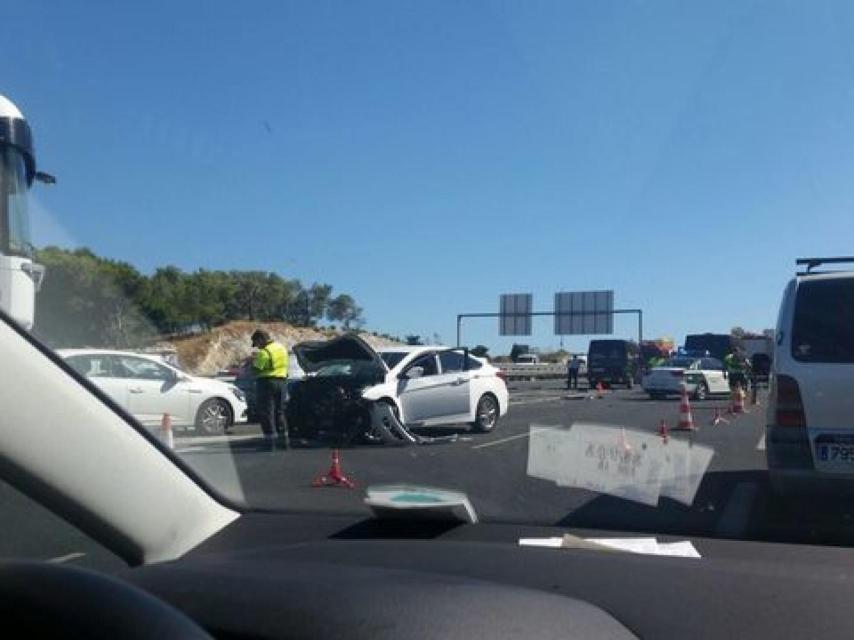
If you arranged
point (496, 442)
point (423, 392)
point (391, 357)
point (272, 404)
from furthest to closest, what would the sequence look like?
point (423, 392) → point (272, 404) → point (391, 357) → point (496, 442)

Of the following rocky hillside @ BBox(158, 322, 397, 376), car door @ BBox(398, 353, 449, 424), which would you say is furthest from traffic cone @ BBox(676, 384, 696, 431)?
rocky hillside @ BBox(158, 322, 397, 376)

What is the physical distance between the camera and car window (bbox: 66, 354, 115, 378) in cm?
317

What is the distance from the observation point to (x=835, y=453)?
4.91m

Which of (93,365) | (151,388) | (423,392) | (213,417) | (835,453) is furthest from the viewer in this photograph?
(423,392)

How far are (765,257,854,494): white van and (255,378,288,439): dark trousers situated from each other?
106 inches

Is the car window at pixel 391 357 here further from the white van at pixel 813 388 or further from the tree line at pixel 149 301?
the white van at pixel 813 388

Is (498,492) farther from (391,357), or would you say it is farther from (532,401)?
(532,401)

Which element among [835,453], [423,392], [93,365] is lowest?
[835,453]

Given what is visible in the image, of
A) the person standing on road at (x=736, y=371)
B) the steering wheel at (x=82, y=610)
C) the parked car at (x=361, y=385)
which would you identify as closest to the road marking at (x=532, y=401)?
the parked car at (x=361, y=385)

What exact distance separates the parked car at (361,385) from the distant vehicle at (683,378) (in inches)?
77.7

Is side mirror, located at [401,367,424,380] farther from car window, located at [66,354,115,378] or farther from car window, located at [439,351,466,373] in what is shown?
car window, located at [66,354,115,378]

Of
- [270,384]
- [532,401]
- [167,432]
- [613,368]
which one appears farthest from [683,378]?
[167,432]

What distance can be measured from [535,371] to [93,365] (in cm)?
406

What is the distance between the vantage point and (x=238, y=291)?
375cm
